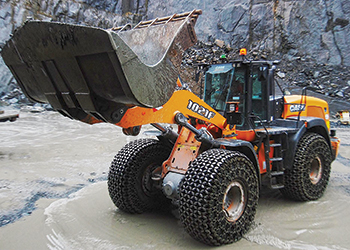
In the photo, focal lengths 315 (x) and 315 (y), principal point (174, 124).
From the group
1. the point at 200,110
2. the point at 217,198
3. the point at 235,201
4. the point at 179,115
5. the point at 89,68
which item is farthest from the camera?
the point at 200,110

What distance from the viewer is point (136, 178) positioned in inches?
163

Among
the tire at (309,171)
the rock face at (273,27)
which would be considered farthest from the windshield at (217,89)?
the rock face at (273,27)

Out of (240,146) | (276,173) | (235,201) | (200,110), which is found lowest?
(276,173)

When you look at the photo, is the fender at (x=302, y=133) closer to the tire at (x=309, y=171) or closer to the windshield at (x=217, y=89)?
the tire at (x=309, y=171)

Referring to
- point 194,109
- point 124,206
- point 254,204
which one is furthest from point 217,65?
point 124,206

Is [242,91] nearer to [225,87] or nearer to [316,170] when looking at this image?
[225,87]

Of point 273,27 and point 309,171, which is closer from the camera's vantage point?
point 309,171

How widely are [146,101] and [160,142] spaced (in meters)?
1.87

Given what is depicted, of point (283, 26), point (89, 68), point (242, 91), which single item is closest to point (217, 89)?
point (242, 91)

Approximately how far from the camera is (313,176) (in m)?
4.95

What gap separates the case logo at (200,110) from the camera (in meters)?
3.66

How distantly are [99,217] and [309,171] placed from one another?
311cm

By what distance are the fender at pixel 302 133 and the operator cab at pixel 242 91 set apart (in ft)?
1.52

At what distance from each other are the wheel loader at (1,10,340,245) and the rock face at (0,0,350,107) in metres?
13.5
